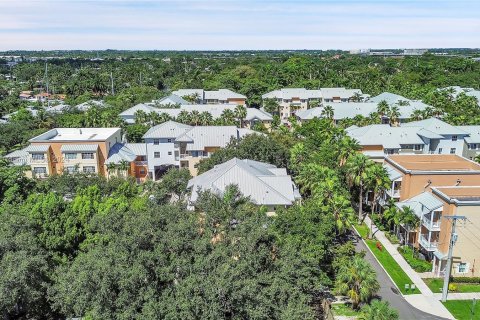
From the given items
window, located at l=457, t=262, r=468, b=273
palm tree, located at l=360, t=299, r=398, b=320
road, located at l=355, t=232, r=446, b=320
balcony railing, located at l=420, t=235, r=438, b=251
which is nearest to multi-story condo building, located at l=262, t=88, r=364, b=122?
balcony railing, located at l=420, t=235, r=438, b=251

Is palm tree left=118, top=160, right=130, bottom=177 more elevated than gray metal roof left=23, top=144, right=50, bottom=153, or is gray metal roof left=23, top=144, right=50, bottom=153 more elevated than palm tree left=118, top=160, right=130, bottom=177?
gray metal roof left=23, top=144, right=50, bottom=153

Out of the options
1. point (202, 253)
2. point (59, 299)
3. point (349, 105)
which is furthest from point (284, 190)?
point (349, 105)

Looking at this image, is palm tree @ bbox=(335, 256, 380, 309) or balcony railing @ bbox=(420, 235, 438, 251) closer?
palm tree @ bbox=(335, 256, 380, 309)

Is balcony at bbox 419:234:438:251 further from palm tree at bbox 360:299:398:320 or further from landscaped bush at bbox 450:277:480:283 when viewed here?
palm tree at bbox 360:299:398:320

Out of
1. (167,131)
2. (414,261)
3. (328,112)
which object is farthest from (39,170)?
(328,112)

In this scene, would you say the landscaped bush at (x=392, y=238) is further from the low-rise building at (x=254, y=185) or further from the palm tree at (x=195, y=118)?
the palm tree at (x=195, y=118)

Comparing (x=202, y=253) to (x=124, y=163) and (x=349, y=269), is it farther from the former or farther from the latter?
(x=124, y=163)

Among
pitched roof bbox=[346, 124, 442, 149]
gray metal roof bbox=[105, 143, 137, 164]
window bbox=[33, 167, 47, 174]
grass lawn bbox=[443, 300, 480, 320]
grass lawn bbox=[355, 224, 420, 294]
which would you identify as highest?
pitched roof bbox=[346, 124, 442, 149]

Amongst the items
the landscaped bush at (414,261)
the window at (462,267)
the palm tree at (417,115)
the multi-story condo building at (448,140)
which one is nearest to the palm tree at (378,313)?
the landscaped bush at (414,261)
